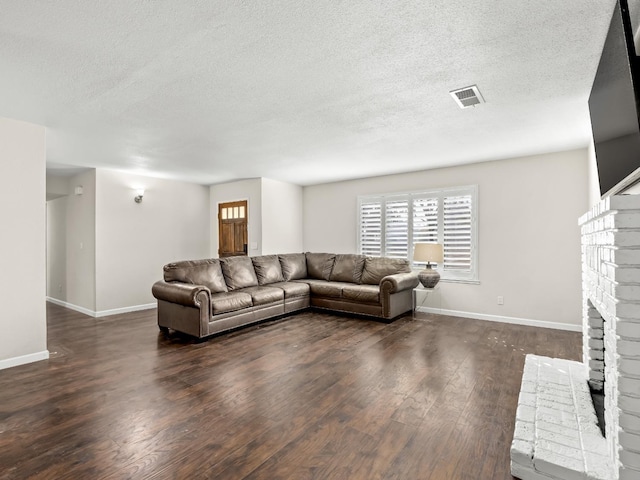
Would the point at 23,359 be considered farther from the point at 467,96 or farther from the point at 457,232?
the point at 457,232

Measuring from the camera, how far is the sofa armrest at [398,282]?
5.05 m

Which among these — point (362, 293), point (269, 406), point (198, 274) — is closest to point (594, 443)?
point (269, 406)

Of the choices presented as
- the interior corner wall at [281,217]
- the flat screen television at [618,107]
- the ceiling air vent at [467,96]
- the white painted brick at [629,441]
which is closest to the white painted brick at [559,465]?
the white painted brick at [629,441]

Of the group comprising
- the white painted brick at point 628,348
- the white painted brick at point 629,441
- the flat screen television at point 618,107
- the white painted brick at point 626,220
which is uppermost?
the flat screen television at point 618,107

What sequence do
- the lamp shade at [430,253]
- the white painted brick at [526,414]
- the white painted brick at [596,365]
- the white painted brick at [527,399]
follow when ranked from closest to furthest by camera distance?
the white painted brick at [526,414] < the white painted brick at [527,399] < the white painted brick at [596,365] < the lamp shade at [430,253]

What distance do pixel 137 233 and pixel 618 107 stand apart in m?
6.58

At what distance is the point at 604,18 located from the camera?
1.89 m

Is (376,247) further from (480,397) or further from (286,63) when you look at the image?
(286,63)

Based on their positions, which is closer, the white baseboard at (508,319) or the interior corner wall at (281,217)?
the white baseboard at (508,319)

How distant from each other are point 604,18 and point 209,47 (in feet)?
7.59

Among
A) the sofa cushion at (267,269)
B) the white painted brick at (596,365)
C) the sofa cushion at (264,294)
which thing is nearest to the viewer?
the white painted brick at (596,365)

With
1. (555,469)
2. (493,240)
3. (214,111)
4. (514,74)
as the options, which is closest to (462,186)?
(493,240)

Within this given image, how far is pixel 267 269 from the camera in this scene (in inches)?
233

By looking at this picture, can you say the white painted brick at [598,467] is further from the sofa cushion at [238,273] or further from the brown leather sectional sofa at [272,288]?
the sofa cushion at [238,273]
